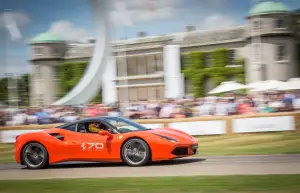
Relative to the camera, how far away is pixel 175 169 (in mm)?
9961

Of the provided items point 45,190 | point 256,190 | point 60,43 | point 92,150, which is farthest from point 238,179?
point 60,43

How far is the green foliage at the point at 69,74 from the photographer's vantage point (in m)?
44.5

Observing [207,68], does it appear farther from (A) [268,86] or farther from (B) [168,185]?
(B) [168,185]

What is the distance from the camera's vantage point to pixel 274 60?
113ft

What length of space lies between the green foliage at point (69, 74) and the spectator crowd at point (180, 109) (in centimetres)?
2324

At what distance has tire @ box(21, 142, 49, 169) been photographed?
38.4ft

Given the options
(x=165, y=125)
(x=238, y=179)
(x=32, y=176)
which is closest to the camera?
(x=238, y=179)

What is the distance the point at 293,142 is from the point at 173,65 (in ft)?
75.2

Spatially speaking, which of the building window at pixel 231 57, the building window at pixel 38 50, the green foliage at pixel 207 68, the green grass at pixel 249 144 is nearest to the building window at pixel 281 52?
the green foliage at pixel 207 68

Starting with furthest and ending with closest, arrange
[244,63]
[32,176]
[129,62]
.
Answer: [129,62]
[244,63]
[32,176]

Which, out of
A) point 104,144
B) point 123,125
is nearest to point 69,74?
point 123,125

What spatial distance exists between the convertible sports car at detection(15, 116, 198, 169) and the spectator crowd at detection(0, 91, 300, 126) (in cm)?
718

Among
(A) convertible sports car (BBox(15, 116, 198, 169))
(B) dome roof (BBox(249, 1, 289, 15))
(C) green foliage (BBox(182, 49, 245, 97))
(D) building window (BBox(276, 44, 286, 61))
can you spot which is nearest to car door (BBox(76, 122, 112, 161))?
(A) convertible sports car (BBox(15, 116, 198, 169))

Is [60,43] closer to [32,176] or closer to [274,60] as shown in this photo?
[274,60]
